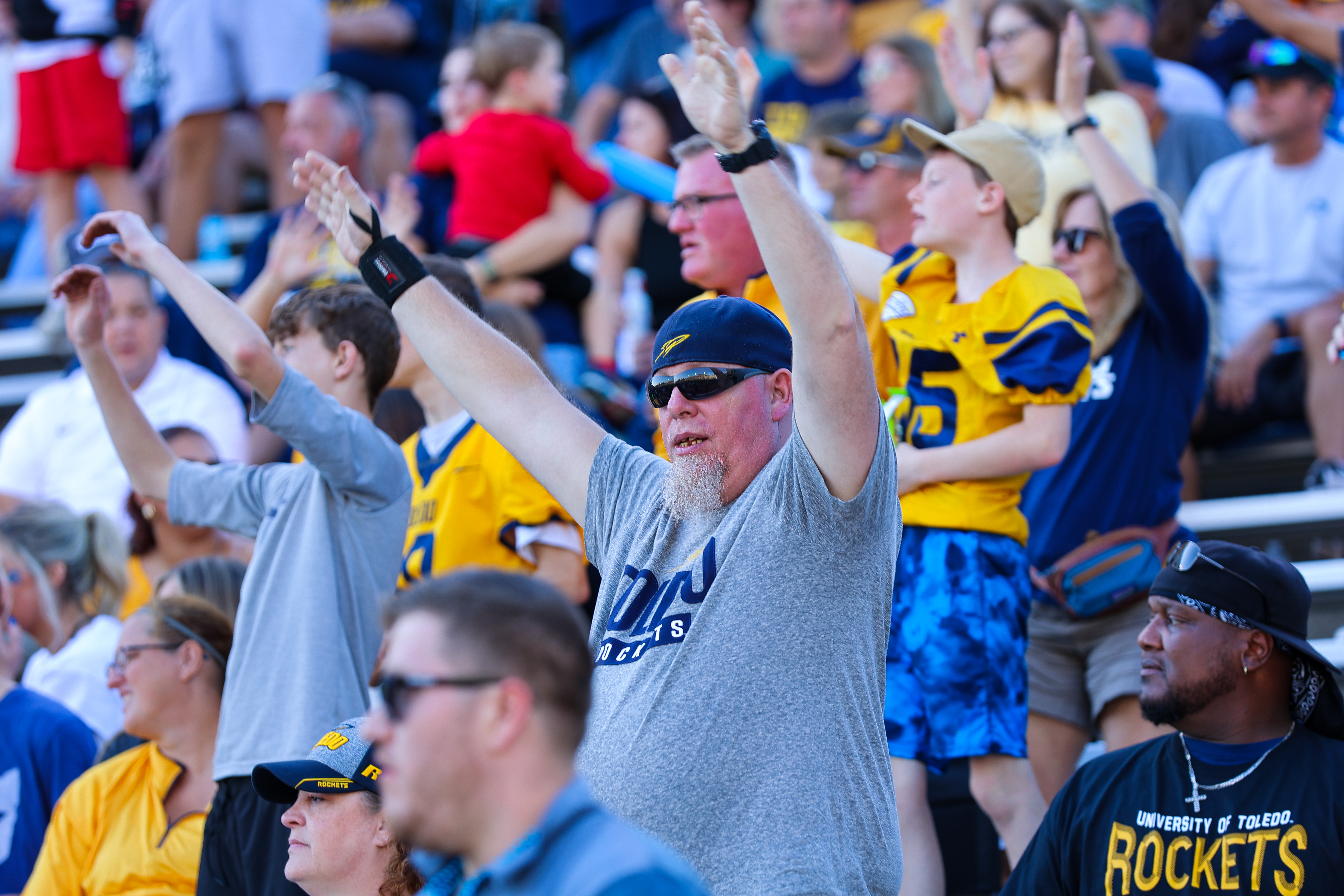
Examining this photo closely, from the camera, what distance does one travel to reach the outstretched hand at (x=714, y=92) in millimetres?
2316

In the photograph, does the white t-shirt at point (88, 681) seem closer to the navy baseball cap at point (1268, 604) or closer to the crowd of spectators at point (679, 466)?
the crowd of spectators at point (679, 466)

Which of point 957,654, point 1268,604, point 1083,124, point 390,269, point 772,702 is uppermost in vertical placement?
point 390,269

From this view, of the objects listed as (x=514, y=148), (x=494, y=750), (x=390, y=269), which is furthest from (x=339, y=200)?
(x=514, y=148)

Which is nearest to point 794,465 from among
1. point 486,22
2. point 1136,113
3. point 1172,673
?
point 1172,673

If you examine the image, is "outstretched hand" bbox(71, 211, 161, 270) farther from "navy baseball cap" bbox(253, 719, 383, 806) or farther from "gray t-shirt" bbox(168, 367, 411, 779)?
"navy baseball cap" bbox(253, 719, 383, 806)

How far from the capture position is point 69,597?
552 cm

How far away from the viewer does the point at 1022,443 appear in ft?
11.4

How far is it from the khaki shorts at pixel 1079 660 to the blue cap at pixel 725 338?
1.68 m

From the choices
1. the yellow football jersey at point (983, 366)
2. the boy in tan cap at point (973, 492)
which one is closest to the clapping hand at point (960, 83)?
the boy in tan cap at point (973, 492)

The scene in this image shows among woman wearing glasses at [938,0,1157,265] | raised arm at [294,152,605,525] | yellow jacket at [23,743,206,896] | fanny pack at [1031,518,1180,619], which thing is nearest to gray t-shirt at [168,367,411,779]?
yellow jacket at [23,743,206,896]

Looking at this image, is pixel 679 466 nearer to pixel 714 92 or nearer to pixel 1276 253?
pixel 714 92

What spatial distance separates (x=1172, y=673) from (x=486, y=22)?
7.36 m

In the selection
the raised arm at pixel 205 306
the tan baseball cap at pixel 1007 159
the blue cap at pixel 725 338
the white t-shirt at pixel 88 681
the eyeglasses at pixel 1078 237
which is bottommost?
the white t-shirt at pixel 88 681

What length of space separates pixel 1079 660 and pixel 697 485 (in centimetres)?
201
